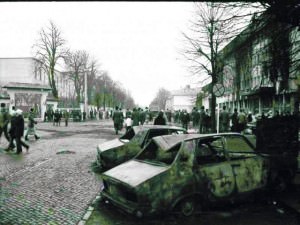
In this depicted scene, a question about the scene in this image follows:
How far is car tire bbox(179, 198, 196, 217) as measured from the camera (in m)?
5.84

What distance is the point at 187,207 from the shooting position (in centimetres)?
589

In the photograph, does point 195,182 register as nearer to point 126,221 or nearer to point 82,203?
point 126,221

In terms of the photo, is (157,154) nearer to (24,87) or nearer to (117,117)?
(117,117)

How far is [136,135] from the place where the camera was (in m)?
9.89

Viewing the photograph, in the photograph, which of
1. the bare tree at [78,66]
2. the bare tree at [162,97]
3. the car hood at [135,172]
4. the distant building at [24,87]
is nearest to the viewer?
the car hood at [135,172]

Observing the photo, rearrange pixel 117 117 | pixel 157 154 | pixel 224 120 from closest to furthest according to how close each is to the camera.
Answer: pixel 157 154, pixel 224 120, pixel 117 117

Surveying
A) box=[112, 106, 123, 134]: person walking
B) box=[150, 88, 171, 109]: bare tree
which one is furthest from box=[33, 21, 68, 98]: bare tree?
box=[150, 88, 171, 109]: bare tree

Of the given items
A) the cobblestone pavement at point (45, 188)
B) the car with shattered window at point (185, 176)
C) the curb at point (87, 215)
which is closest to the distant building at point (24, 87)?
the cobblestone pavement at point (45, 188)

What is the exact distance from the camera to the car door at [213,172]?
605cm

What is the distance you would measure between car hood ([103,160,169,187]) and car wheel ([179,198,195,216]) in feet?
2.05

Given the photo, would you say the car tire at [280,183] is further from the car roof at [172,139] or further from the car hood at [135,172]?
the car hood at [135,172]

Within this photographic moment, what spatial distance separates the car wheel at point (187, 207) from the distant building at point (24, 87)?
43497 mm

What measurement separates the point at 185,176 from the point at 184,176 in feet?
0.06

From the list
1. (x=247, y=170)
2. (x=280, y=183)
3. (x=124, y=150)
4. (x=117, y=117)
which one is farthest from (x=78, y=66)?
(x=247, y=170)
